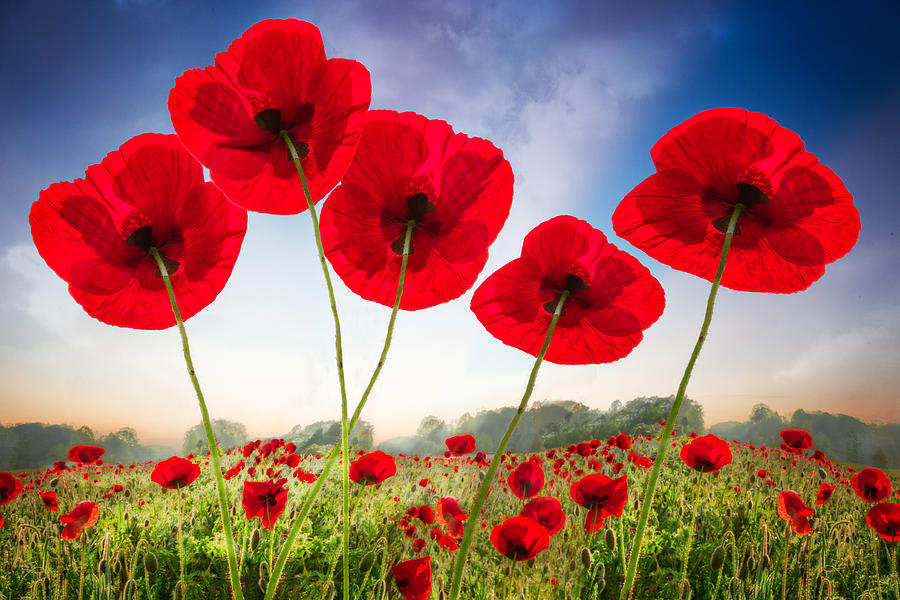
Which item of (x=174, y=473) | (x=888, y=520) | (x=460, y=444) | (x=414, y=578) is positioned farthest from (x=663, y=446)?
(x=888, y=520)

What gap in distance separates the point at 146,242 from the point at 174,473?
171 centimetres

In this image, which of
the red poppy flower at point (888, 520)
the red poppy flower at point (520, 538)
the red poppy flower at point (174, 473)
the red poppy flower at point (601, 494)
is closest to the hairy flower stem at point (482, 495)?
the red poppy flower at point (520, 538)

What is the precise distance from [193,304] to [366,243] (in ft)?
0.86

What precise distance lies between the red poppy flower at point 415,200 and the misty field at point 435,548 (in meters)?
1.26

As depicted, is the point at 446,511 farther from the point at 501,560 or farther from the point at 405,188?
the point at 405,188

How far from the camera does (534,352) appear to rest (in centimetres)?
78

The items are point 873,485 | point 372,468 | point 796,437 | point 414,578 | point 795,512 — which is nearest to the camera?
point 414,578

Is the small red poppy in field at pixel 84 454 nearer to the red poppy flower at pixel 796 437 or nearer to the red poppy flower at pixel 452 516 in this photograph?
the red poppy flower at pixel 452 516

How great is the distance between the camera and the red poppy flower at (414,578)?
130cm

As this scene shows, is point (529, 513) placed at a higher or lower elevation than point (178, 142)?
lower

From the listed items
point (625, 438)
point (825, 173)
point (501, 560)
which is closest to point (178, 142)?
point (825, 173)

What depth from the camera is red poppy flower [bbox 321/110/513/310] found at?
25.4 inches

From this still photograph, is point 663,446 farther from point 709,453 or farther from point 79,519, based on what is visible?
point 79,519

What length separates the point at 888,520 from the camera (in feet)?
9.16
